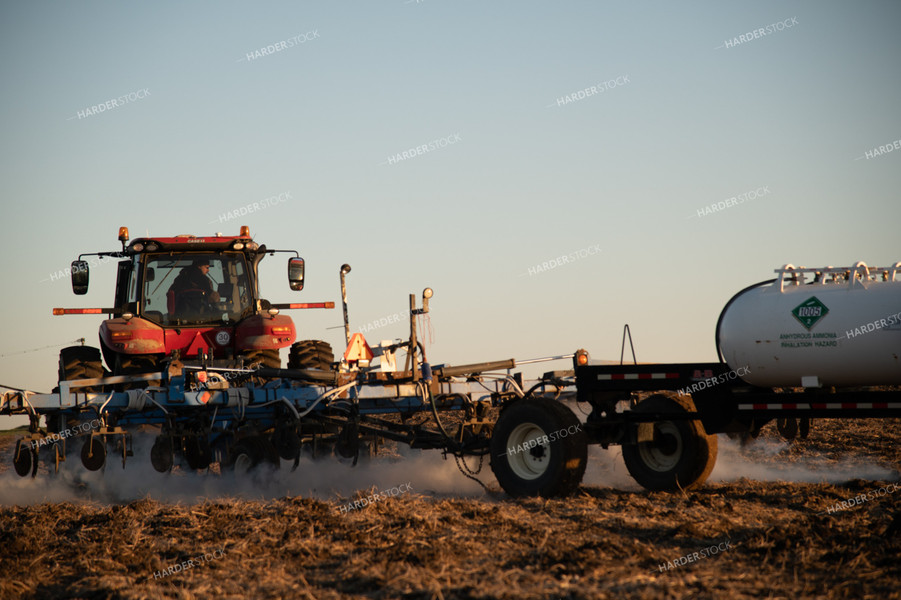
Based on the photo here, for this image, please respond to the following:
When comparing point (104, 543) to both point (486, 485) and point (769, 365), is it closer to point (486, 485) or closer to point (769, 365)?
point (486, 485)

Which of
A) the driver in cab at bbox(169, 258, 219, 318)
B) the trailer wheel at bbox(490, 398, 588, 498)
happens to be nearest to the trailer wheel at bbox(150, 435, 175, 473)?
the driver in cab at bbox(169, 258, 219, 318)

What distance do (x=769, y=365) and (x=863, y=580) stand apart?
3316 millimetres

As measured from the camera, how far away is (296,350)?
14555 millimetres

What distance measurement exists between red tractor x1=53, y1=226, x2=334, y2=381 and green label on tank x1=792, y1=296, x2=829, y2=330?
7.44 metres

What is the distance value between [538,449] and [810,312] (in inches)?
117

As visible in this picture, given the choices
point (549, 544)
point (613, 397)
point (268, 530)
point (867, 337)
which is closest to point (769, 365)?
point (867, 337)

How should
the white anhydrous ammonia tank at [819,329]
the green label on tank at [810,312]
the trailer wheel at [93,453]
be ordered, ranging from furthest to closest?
the trailer wheel at [93,453] → the green label on tank at [810,312] → the white anhydrous ammonia tank at [819,329]

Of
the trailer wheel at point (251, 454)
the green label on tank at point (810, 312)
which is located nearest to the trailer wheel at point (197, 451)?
the trailer wheel at point (251, 454)

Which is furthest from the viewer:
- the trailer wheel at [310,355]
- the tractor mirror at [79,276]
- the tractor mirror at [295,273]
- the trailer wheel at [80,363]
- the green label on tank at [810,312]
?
the trailer wheel at [310,355]

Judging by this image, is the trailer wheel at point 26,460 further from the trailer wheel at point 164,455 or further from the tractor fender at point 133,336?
the tractor fender at point 133,336

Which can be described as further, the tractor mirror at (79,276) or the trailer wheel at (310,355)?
the trailer wheel at (310,355)

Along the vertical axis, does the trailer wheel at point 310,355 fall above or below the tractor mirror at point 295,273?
below

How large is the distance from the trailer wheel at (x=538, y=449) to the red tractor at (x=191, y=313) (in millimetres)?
4924

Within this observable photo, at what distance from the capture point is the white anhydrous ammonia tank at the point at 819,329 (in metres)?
8.16
